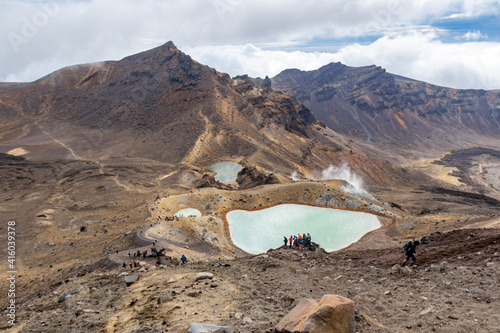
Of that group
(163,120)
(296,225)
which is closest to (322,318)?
(296,225)

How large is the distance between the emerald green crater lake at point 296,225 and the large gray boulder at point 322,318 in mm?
24776

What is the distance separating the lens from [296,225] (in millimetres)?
38719

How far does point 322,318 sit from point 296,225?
30.5 m

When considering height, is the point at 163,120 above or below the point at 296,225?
above

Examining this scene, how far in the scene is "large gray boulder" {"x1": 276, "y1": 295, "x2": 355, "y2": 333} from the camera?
27.7 feet

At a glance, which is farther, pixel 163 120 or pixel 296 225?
pixel 163 120

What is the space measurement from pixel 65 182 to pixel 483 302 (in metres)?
78.2

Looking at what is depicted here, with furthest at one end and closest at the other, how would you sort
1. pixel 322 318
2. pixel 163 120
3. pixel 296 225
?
1. pixel 163 120
2. pixel 296 225
3. pixel 322 318

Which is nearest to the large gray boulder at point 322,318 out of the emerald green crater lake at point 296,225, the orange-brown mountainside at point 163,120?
the emerald green crater lake at point 296,225

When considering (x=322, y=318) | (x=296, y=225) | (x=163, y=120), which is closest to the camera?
(x=322, y=318)

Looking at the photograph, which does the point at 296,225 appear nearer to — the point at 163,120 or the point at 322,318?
the point at 322,318

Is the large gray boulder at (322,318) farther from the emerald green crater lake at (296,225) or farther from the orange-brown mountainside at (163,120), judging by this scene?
the orange-brown mountainside at (163,120)

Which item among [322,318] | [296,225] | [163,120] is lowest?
[296,225]

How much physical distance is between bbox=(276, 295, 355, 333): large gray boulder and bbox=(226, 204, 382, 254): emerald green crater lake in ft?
81.3
